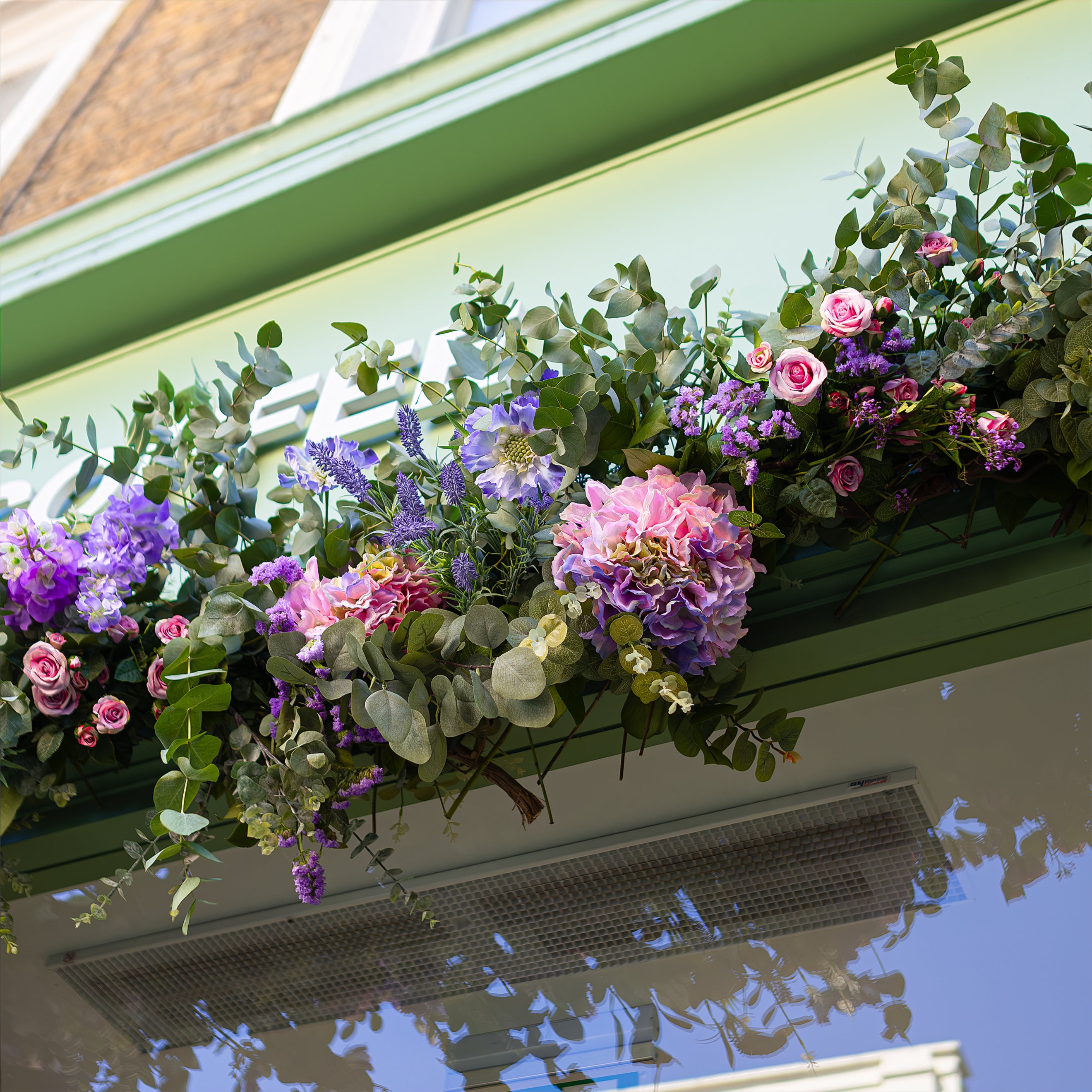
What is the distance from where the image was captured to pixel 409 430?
112 cm

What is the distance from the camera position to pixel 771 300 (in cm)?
153

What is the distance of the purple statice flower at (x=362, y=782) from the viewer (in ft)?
3.49

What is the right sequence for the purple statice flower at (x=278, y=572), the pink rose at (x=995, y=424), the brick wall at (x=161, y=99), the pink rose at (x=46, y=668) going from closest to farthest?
the pink rose at (x=995, y=424) < the purple statice flower at (x=278, y=572) < the pink rose at (x=46, y=668) < the brick wall at (x=161, y=99)

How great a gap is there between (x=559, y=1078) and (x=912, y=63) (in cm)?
133

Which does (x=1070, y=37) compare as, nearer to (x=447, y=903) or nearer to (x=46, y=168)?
(x=447, y=903)

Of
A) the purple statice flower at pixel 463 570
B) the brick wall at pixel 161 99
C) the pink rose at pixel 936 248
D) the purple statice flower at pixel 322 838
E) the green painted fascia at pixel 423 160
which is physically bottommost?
the purple statice flower at pixel 322 838

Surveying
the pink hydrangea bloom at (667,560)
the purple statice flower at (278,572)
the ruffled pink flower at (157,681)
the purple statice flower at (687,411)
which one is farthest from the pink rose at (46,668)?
the purple statice flower at (687,411)

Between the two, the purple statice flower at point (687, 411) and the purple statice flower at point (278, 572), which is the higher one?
the purple statice flower at point (687, 411)

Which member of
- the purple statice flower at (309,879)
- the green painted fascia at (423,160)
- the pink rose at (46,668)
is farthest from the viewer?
the green painted fascia at (423,160)

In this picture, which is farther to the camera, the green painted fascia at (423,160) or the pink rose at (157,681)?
the green painted fascia at (423,160)

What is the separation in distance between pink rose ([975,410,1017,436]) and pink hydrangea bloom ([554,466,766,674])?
25cm

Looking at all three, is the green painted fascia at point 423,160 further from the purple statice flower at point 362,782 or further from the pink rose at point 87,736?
the purple statice flower at point 362,782

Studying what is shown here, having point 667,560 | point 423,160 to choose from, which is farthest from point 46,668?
point 423,160

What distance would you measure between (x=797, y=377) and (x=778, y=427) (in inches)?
2.2
